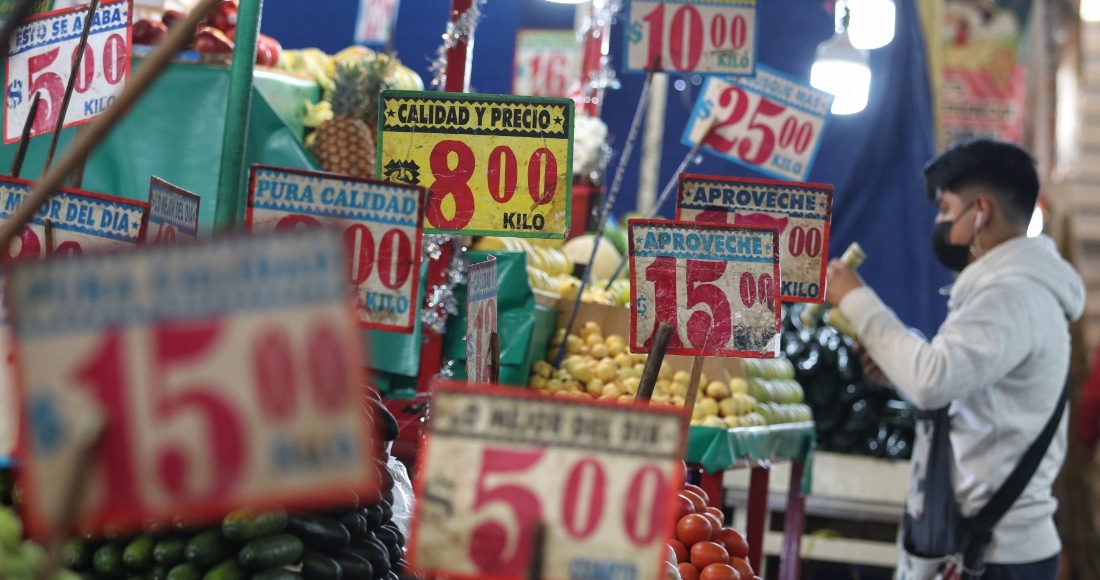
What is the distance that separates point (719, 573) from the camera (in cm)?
222

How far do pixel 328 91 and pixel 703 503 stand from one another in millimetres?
2543

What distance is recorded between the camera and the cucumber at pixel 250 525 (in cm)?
185

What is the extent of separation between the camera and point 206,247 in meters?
1.01

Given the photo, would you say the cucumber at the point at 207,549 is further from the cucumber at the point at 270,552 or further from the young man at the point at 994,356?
the young man at the point at 994,356

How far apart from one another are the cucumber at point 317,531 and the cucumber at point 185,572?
176 mm

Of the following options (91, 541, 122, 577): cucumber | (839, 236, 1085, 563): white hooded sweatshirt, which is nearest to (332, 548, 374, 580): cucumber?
(91, 541, 122, 577): cucumber

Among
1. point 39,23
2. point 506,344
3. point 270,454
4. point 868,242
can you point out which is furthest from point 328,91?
point 270,454

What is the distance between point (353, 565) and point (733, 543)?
0.99 meters

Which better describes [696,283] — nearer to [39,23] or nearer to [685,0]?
[39,23]

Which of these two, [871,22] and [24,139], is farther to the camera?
[871,22]

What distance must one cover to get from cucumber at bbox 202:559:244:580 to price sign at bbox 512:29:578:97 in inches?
213

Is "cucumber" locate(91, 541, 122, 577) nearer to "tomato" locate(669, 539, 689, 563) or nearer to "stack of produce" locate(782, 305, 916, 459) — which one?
"tomato" locate(669, 539, 689, 563)

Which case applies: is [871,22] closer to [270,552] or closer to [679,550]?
[679,550]

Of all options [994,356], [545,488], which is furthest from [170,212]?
[994,356]
